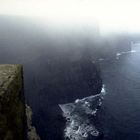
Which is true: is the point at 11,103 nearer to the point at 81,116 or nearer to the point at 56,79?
the point at 81,116

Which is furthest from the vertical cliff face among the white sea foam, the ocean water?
the white sea foam

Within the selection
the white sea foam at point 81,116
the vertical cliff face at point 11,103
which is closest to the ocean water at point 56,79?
the white sea foam at point 81,116

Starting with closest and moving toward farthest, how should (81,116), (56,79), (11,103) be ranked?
1. (11,103)
2. (81,116)
3. (56,79)

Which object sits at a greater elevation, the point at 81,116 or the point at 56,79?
the point at 56,79

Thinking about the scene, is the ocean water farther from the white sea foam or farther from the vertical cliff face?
the vertical cliff face

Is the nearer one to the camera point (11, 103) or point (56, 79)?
point (11, 103)

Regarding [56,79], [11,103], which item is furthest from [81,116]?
[11,103]

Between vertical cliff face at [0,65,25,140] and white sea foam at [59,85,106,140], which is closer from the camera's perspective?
vertical cliff face at [0,65,25,140]

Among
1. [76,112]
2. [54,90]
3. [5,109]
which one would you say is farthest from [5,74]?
[54,90]

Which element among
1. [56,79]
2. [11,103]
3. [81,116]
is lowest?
[81,116]
